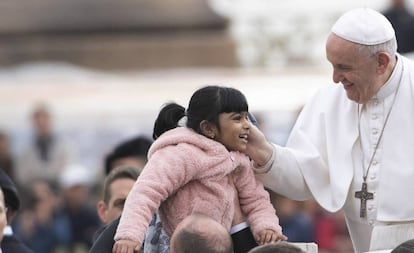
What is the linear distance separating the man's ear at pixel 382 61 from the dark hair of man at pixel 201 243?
5.53 feet

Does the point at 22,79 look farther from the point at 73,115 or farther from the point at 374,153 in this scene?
the point at 374,153

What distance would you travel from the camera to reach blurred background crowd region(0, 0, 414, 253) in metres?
17.5

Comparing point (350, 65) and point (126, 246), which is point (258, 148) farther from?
point (126, 246)

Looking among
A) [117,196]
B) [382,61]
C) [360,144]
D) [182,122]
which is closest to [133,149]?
[117,196]

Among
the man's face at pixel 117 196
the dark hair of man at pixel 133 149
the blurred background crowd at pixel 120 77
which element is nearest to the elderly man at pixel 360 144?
the man's face at pixel 117 196

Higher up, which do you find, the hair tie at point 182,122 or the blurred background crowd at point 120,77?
the hair tie at point 182,122

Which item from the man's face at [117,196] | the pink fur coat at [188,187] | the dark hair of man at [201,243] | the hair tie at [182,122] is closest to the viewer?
the dark hair of man at [201,243]

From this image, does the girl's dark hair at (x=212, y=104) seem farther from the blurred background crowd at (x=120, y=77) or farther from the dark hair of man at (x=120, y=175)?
the blurred background crowd at (x=120, y=77)

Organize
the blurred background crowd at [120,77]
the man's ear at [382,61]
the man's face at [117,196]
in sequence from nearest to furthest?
the man's ear at [382,61], the man's face at [117,196], the blurred background crowd at [120,77]

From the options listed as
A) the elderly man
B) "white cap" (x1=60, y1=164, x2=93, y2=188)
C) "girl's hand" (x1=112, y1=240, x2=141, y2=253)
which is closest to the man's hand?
the elderly man

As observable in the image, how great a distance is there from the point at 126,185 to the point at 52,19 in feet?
60.8

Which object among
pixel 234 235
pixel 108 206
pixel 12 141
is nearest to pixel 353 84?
pixel 234 235

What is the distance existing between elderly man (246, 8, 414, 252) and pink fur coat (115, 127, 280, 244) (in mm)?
536

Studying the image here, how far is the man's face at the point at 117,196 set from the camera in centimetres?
1009
